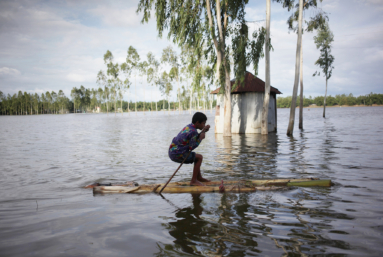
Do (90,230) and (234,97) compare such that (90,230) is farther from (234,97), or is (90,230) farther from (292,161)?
(234,97)

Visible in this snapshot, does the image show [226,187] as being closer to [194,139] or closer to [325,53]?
[194,139]

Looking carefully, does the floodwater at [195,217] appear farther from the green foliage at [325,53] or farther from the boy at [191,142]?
the green foliage at [325,53]

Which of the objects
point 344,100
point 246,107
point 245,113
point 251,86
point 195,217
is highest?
point 344,100

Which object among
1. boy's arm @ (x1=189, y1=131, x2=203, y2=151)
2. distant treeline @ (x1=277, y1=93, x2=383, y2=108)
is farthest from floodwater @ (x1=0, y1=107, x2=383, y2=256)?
distant treeline @ (x1=277, y1=93, x2=383, y2=108)

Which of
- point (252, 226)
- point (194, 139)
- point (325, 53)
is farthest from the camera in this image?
point (325, 53)

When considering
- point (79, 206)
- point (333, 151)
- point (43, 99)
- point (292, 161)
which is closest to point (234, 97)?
point (333, 151)

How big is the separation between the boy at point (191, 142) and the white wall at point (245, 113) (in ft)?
44.2

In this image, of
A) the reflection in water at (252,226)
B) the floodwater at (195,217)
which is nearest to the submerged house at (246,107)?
the floodwater at (195,217)

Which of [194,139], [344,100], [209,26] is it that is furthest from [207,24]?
[344,100]

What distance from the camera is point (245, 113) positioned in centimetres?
2039

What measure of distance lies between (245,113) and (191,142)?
14822mm

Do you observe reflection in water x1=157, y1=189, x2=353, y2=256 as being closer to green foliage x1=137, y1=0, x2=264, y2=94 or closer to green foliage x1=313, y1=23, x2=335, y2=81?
green foliage x1=137, y1=0, x2=264, y2=94

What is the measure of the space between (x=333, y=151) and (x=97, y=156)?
10.3m

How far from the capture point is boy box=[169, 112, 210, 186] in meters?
6.21
